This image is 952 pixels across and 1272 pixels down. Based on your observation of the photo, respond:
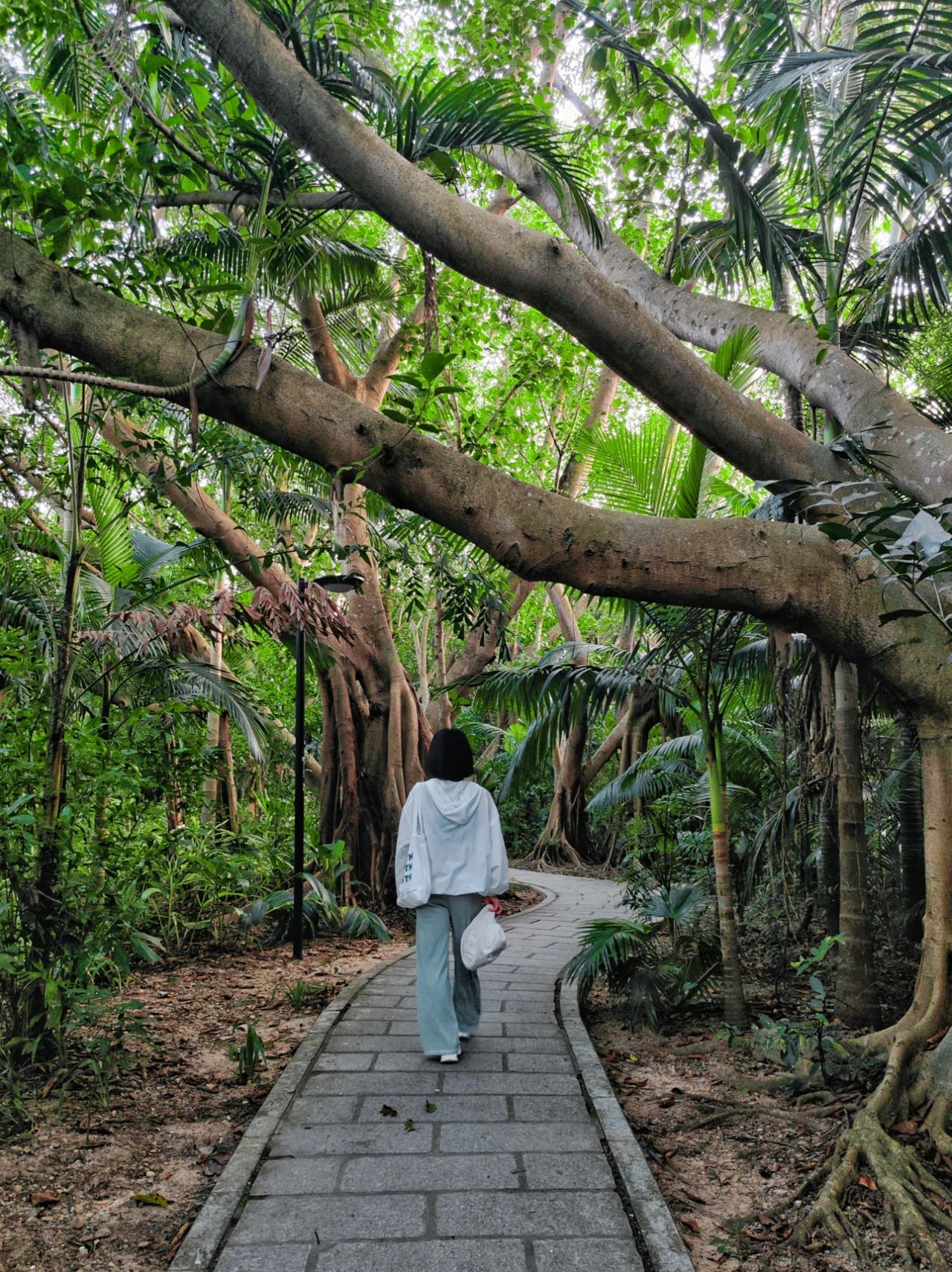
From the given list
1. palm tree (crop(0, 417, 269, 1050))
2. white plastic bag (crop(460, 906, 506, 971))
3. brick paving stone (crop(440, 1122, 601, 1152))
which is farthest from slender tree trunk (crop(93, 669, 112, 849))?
brick paving stone (crop(440, 1122, 601, 1152))

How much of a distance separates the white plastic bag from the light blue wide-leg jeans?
0.11 metres

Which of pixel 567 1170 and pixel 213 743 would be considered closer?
pixel 567 1170

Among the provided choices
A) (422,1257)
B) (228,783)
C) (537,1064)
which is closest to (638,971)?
(537,1064)

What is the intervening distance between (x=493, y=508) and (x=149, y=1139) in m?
2.92

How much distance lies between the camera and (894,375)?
11.8m

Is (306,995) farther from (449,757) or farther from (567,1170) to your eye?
(567,1170)

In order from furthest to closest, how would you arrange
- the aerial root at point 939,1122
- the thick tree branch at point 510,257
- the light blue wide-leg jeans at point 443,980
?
1. the light blue wide-leg jeans at point 443,980
2. the thick tree branch at point 510,257
3. the aerial root at point 939,1122

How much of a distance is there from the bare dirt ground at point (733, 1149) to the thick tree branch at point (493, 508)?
1.89m

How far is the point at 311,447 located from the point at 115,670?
253 centimetres

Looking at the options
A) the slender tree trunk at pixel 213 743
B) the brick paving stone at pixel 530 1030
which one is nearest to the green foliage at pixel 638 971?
the brick paving stone at pixel 530 1030

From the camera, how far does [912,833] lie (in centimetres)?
609

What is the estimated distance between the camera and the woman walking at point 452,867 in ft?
15.9

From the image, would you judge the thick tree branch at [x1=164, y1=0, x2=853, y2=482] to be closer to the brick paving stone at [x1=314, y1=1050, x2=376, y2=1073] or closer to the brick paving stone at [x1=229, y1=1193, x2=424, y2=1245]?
the brick paving stone at [x1=314, y1=1050, x2=376, y2=1073]

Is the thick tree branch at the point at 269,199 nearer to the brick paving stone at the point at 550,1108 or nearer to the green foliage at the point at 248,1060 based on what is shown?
the green foliage at the point at 248,1060
